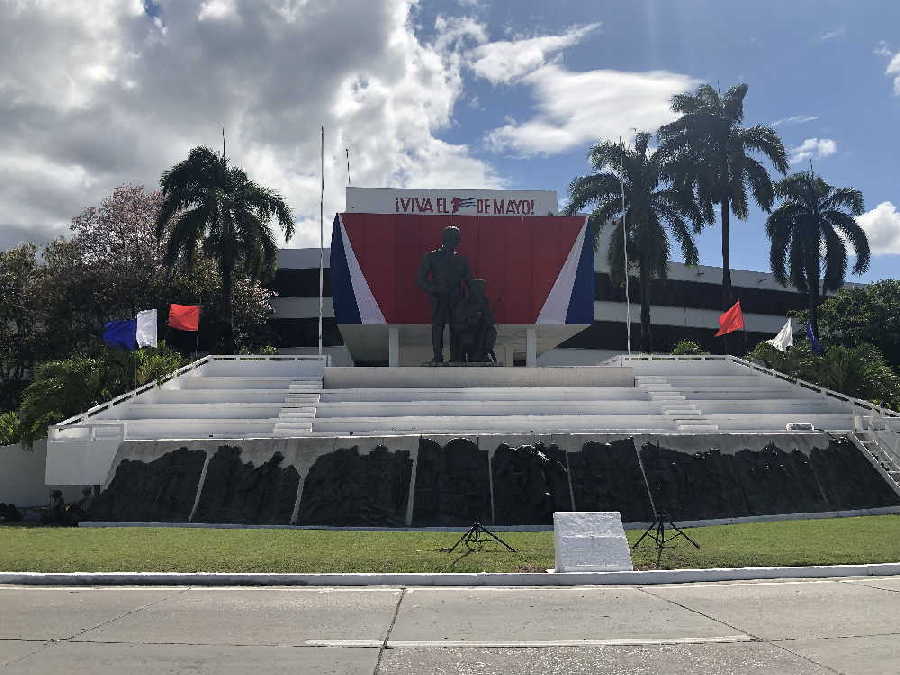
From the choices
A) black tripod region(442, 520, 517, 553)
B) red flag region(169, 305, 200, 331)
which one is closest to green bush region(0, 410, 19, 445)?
red flag region(169, 305, 200, 331)

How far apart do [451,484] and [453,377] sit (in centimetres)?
918

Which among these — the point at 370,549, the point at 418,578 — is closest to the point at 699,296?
the point at 370,549

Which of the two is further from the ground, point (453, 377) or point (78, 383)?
point (453, 377)

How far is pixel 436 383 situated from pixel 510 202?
976 cm

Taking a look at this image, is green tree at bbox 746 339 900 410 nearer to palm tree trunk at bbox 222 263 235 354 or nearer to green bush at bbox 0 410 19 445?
palm tree trunk at bbox 222 263 235 354

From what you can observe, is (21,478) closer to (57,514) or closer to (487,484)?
(57,514)

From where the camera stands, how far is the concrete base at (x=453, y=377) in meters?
27.3

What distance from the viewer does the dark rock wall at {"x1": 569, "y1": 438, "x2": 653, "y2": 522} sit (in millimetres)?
18344

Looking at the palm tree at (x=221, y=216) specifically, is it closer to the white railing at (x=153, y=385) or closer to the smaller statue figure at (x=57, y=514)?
the white railing at (x=153, y=385)

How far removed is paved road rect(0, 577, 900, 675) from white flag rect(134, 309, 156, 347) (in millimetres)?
16972

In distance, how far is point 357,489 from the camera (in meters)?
18.6

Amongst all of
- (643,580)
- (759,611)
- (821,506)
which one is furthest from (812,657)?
(821,506)

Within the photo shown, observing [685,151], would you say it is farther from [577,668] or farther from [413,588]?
[577,668]

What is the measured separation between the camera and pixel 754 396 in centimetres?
2784
